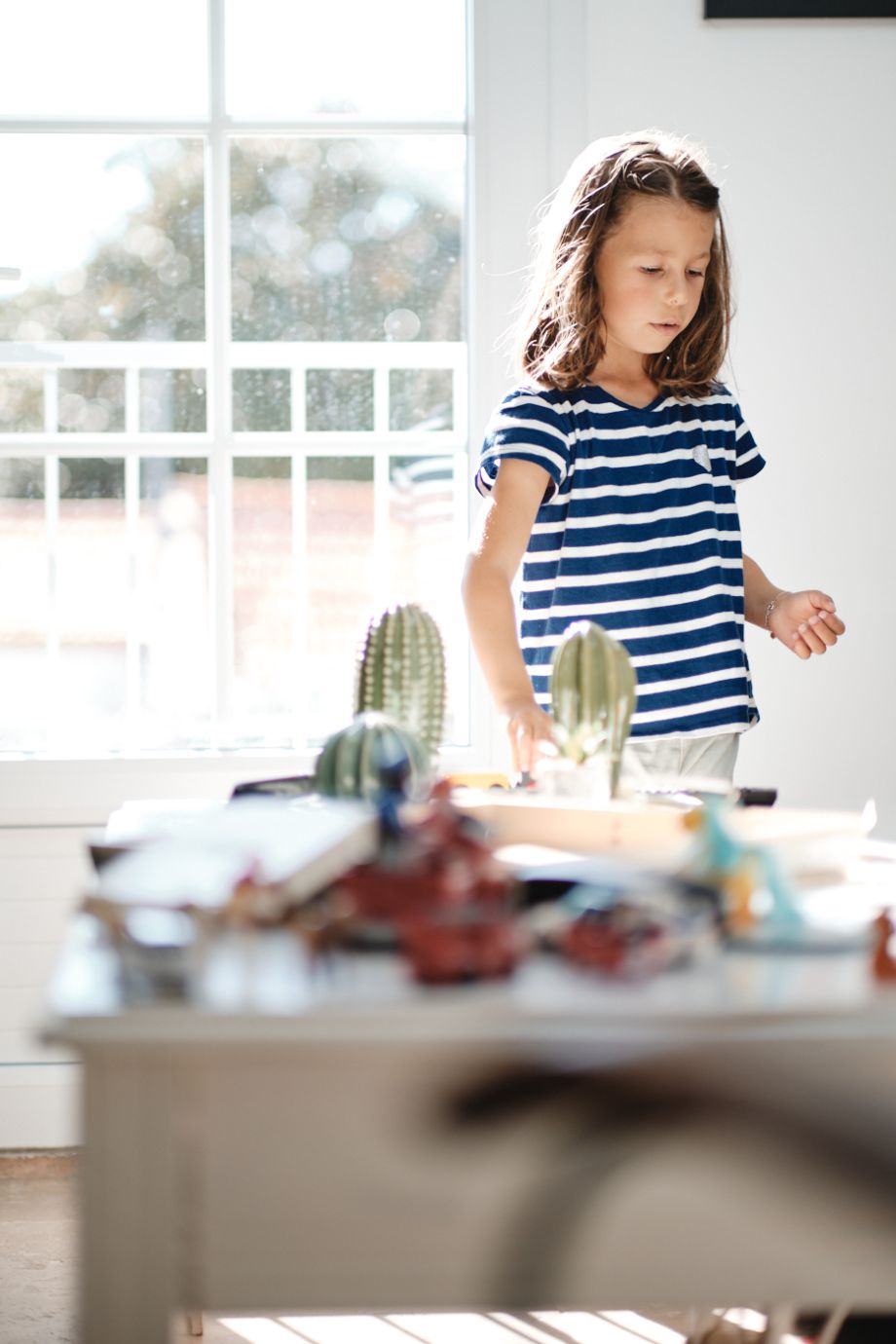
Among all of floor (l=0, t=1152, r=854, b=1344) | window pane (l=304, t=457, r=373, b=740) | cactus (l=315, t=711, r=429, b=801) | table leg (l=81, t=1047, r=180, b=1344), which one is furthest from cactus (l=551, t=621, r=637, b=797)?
window pane (l=304, t=457, r=373, b=740)

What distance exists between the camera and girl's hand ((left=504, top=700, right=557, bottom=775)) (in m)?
1.28

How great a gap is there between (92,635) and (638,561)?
47.4 inches

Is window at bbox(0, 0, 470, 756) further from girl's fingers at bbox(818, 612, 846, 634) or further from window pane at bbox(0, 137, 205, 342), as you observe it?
girl's fingers at bbox(818, 612, 846, 634)

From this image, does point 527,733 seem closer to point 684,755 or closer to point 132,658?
point 684,755

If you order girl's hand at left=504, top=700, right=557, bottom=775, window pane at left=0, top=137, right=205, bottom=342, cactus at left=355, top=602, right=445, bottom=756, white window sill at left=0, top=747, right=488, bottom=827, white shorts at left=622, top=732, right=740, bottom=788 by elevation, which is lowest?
white window sill at left=0, top=747, right=488, bottom=827

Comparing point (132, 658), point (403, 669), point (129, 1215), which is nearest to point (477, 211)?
point (132, 658)

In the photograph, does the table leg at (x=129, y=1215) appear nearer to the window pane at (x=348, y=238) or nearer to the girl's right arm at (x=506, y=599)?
the girl's right arm at (x=506, y=599)

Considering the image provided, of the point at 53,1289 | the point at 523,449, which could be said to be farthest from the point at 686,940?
the point at 53,1289

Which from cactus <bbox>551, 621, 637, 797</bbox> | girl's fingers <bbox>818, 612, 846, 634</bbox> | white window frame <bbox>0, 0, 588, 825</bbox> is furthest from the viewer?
white window frame <bbox>0, 0, 588, 825</bbox>

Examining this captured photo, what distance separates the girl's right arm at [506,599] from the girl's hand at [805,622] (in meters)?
0.28

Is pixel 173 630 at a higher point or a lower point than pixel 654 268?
lower

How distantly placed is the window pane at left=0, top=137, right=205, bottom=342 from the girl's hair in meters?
0.90

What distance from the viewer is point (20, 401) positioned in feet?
8.17

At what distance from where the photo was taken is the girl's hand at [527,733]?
1.28 meters
